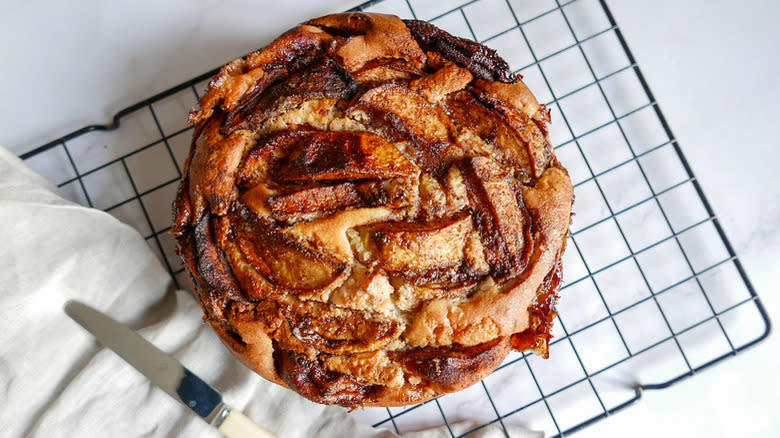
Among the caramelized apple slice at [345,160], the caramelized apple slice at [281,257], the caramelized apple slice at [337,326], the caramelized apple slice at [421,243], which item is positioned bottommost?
the caramelized apple slice at [337,326]

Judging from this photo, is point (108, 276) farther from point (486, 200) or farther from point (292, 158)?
point (486, 200)

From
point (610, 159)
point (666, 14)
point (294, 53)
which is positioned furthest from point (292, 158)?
point (666, 14)

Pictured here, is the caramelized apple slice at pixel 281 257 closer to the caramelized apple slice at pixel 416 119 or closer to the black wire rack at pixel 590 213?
the caramelized apple slice at pixel 416 119

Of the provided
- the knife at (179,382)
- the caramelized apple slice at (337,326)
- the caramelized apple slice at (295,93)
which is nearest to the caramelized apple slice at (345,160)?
the caramelized apple slice at (295,93)

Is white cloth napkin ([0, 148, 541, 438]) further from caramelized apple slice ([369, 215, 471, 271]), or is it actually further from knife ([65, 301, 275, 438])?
caramelized apple slice ([369, 215, 471, 271])

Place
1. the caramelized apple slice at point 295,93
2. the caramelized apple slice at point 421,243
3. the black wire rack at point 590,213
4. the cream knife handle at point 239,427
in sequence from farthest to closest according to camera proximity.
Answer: the black wire rack at point 590,213, the cream knife handle at point 239,427, the caramelized apple slice at point 295,93, the caramelized apple slice at point 421,243

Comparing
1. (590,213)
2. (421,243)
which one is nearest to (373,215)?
(421,243)

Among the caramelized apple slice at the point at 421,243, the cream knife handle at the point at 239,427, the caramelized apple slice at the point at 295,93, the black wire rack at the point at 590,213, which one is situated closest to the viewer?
the caramelized apple slice at the point at 421,243

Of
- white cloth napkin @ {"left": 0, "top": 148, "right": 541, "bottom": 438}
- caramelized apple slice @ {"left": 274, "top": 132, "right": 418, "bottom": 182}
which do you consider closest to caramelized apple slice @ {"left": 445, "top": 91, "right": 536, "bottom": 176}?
caramelized apple slice @ {"left": 274, "top": 132, "right": 418, "bottom": 182}

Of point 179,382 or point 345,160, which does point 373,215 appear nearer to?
point 345,160
